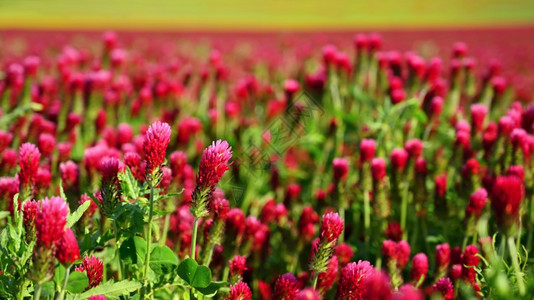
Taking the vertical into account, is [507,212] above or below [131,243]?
above

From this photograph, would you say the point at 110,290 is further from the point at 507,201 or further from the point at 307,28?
the point at 307,28

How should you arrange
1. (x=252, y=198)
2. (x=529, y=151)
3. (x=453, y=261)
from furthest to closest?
(x=252, y=198), (x=529, y=151), (x=453, y=261)

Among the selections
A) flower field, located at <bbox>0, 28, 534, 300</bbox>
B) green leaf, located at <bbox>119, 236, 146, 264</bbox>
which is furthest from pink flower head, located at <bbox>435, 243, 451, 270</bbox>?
green leaf, located at <bbox>119, 236, 146, 264</bbox>

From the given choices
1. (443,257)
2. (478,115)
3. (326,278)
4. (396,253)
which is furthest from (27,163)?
(478,115)

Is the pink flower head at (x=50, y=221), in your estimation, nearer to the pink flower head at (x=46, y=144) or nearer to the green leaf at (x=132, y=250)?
the green leaf at (x=132, y=250)

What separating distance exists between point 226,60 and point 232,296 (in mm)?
6651

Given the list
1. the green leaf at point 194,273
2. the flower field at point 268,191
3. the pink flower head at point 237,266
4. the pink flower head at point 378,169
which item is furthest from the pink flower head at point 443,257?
the green leaf at point 194,273

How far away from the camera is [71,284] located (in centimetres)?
116

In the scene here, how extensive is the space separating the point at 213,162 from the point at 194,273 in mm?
288

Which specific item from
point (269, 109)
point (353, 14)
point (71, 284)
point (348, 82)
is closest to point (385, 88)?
point (348, 82)

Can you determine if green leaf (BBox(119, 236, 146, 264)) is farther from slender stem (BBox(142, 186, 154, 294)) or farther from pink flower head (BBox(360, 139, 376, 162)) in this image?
pink flower head (BBox(360, 139, 376, 162))

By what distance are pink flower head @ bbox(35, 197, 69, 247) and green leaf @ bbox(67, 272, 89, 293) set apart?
0.18m

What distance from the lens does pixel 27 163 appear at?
1.41 metres

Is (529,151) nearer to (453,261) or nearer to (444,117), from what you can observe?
(453,261)
